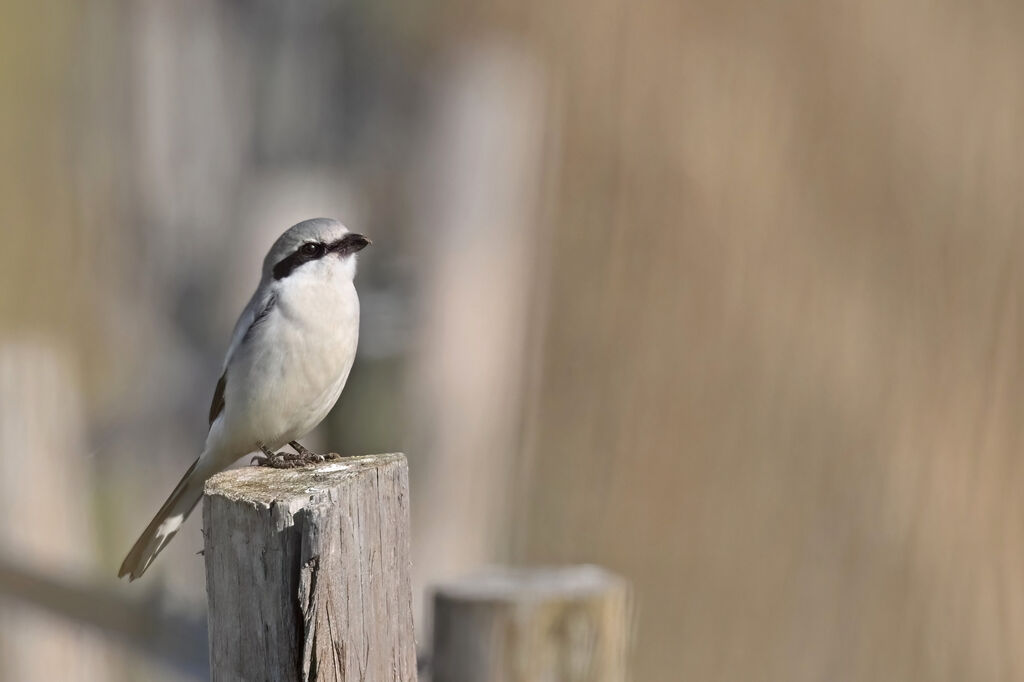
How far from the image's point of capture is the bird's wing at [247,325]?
232cm

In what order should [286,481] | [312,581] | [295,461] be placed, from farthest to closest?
[295,461]
[286,481]
[312,581]

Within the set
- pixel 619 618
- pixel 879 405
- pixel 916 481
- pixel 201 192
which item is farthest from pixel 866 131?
pixel 201 192

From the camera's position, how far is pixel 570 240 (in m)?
2.74

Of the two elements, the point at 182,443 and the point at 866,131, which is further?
the point at 182,443

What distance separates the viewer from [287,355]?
2248mm

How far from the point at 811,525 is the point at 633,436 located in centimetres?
44

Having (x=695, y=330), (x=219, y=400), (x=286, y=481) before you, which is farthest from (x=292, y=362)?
(x=695, y=330)

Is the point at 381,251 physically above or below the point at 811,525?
above

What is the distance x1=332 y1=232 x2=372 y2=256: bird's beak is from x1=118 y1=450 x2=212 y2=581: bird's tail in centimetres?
53

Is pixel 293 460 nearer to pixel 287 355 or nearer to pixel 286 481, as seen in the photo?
pixel 287 355

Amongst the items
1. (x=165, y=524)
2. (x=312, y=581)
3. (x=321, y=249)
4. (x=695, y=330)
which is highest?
(x=321, y=249)

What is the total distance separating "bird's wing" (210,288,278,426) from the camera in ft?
7.63

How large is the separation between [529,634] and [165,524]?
94 centimetres

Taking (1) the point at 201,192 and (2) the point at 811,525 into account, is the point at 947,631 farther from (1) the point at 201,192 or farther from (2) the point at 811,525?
(1) the point at 201,192
